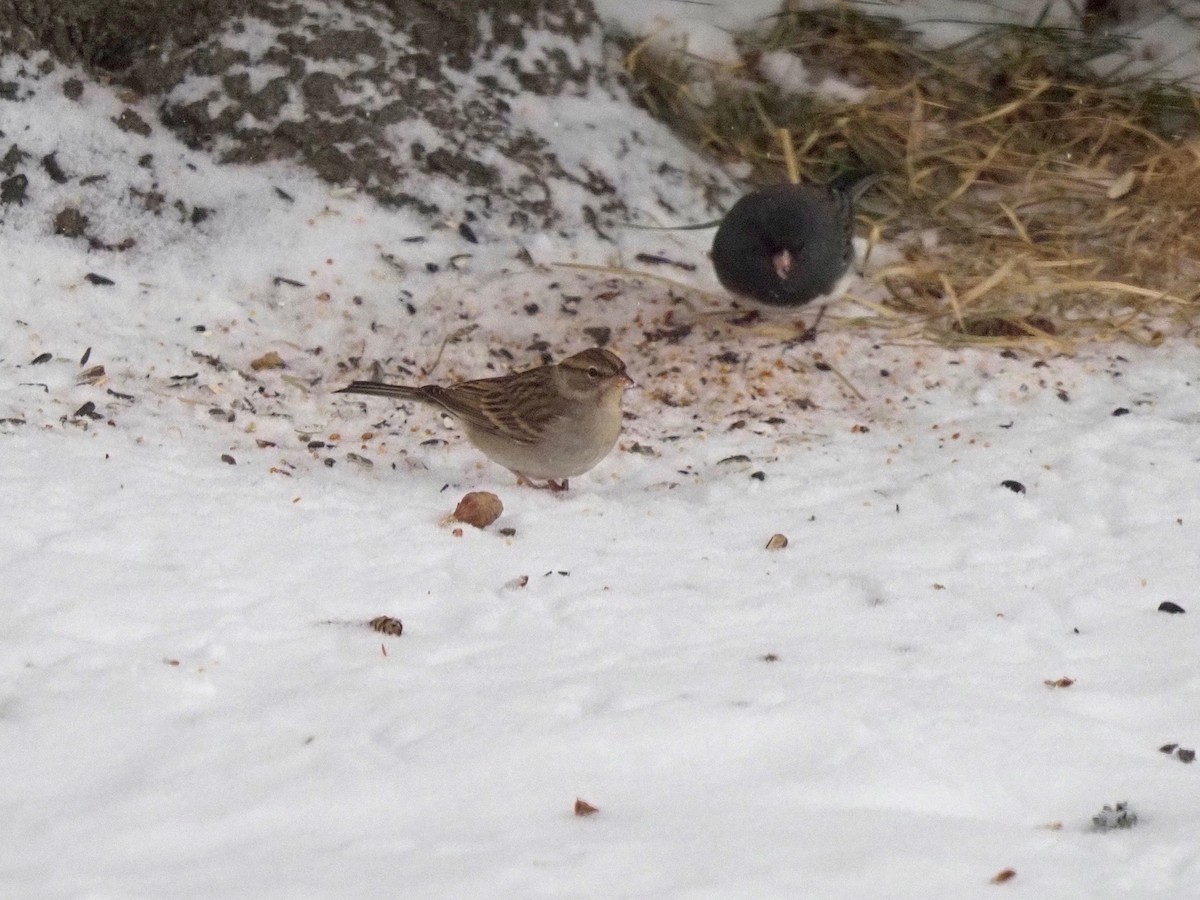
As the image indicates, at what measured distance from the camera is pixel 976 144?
5824 millimetres

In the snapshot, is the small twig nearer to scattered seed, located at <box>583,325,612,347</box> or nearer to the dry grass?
scattered seed, located at <box>583,325,612,347</box>

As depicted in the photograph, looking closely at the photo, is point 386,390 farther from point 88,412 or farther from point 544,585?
point 544,585

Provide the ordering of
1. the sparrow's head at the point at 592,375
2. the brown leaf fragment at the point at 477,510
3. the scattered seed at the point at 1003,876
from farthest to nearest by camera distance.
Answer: the sparrow's head at the point at 592,375 < the brown leaf fragment at the point at 477,510 < the scattered seed at the point at 1003,876

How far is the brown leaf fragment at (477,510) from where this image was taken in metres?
3.76

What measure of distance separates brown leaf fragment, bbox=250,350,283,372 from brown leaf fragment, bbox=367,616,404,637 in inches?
58.9

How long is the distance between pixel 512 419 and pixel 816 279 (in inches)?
55.8

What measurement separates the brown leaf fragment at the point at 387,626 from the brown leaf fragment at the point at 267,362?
1.50 metres

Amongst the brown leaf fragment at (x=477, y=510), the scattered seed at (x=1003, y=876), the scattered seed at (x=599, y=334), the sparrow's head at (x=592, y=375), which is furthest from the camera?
the scattered seed at (x=599, y=334)

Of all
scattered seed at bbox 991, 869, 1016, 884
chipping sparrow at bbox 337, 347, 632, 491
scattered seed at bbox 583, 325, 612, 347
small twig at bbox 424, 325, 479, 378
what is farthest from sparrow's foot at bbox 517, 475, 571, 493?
scattered seed at bbox 991, 869, 1016, 884

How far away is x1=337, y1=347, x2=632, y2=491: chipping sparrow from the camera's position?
4.03 metres

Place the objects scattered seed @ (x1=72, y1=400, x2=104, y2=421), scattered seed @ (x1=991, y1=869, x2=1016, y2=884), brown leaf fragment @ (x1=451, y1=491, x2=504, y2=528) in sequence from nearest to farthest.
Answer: scattered seed @ (x1=991, y1=869, x2=1016, y2=884), brown leaf fragment @ (x1=451, y1=491, x2=504, y2=528), scattered seed @ (x1=72, y1=400, x2=104, y2=421)

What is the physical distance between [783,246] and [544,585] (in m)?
1.87

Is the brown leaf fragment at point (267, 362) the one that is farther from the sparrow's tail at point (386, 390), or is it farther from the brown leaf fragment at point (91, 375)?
the brown leaf fragment at point (91, 375)

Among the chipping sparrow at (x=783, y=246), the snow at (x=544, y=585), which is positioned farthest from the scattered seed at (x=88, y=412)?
the chipping sparrow at (x=783, y=246)
